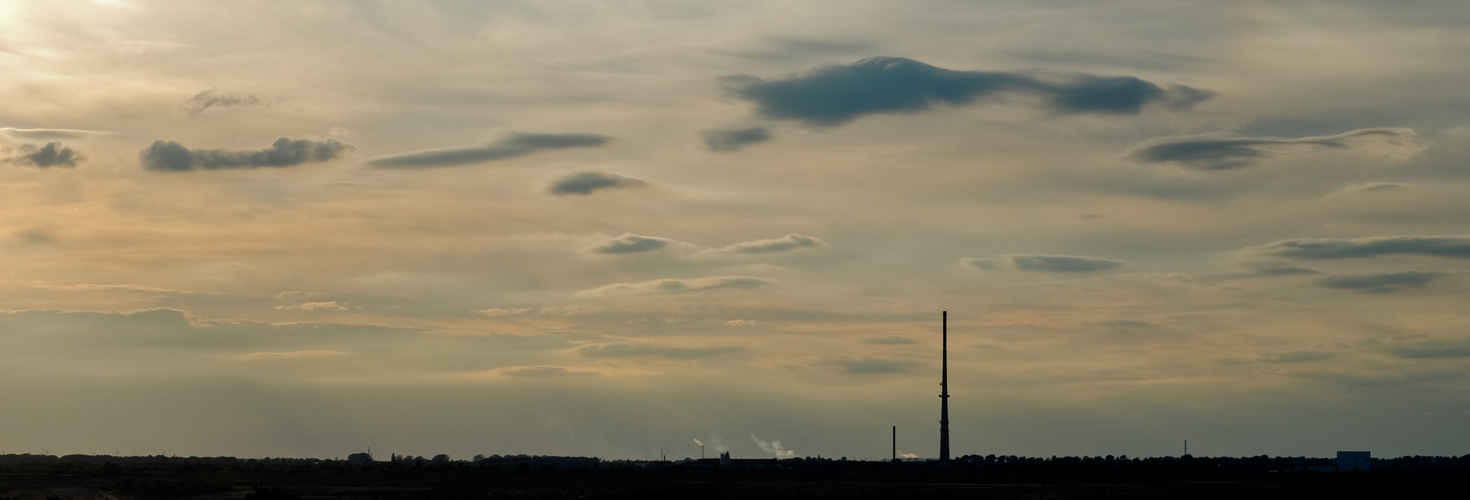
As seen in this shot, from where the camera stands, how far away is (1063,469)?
19062 cm

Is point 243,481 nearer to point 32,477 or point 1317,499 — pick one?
point 32,477

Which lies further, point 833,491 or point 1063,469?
point 1063,469

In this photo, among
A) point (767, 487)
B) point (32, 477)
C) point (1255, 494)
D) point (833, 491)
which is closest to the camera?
point (1255, 494)

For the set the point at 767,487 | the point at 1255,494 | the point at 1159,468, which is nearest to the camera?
the point at 1255,494

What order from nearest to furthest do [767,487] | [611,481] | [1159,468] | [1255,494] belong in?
[1255,494] < [767,487] < [611,481] < [1159,468]

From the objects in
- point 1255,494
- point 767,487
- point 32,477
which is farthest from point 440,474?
point 1255,494

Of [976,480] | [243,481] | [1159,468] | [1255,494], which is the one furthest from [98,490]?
[1159,468]

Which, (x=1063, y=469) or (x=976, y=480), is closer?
(x=976, y=480)

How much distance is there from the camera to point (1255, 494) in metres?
117

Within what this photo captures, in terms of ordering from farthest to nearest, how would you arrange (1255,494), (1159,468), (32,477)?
(1159,468), (32,477), (1255,494)

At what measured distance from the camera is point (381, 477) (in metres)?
178

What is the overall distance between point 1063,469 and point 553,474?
66529 millimetres

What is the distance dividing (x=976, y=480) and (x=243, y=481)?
84177 millimetres

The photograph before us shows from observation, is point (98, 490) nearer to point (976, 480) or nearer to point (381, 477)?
point (381, 477)
